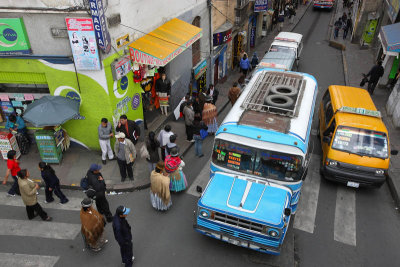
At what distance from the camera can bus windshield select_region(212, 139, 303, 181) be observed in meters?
6.75

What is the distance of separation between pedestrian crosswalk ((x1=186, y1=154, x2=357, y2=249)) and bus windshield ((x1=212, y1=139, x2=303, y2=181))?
191 centimetres

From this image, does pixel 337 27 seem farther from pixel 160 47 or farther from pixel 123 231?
pixel 123 231

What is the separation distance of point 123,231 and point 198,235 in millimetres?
2293

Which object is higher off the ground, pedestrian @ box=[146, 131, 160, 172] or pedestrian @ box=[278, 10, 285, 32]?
pedestrian @ box=[146, 131, 160, 172]

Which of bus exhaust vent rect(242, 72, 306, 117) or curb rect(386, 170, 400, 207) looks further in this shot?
curb rect(386, 170, 400, 207)

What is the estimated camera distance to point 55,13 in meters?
8.20

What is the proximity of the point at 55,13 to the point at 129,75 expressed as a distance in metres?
2.84

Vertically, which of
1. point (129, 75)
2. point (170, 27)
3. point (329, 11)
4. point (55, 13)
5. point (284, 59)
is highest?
point (55, 13)

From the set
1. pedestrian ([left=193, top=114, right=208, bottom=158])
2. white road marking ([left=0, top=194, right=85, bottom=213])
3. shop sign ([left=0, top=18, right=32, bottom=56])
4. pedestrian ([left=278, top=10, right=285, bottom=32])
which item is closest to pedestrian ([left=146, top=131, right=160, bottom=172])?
pedestrian ([left=193, top=114, right=208, bottom=158])

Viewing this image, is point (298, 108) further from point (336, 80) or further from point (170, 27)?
point (336, 80)

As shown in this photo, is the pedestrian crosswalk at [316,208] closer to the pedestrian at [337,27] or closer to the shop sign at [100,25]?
the shop sign at [100,25]

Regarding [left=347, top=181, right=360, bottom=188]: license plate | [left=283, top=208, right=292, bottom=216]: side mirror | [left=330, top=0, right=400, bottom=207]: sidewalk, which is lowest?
[left=330, top=0, right=400, bottom=207]: sidewalk

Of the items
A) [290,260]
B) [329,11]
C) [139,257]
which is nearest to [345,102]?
[290,260]

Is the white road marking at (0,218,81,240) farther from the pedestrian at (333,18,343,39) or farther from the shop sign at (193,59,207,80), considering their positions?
the pedestrian at (333,18,343,39)
